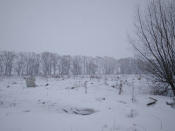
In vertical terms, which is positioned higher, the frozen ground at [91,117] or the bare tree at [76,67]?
the bare tree at [76,67]

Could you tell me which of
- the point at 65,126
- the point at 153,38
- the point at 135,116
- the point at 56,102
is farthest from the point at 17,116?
the point at 153,38

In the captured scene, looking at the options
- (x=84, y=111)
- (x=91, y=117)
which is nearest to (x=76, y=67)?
(x=84, y=111)

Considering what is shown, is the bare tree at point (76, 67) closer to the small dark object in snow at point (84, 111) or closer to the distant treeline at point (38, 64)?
the distant treeline at point (38, 64)

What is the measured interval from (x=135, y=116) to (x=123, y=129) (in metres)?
1.06

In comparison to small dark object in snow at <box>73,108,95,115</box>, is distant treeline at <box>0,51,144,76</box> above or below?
above

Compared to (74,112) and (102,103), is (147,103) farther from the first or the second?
(74,112)

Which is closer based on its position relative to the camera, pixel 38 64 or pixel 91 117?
pixel 91 117

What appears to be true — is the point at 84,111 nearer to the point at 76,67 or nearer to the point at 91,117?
the point at 91,117

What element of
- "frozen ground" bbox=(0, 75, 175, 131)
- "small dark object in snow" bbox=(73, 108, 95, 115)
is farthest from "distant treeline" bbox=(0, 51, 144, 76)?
"small dark object in snow" bbox=(73, 108, 95, 115)

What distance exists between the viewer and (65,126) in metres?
3.38

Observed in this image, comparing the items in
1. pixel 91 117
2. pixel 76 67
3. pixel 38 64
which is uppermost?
pixel 38 64

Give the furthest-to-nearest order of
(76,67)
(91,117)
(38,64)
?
(76,67) → (38,64) → (91,117)

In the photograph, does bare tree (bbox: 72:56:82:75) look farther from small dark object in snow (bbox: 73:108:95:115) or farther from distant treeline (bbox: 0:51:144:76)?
small dark object in snow (bbox: 73:108:95:115)

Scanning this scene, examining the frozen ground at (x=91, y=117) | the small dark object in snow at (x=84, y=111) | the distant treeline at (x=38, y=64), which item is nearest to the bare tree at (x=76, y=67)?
the distant treeline at (x=38, y=64)
